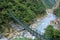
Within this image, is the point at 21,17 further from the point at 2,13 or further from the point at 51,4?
the point at 51,4

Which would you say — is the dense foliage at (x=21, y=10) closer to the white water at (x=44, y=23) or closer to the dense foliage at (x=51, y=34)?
the white water at (x=44, y=23)

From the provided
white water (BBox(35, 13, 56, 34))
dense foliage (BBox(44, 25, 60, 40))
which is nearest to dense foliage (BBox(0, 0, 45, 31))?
white water (BBox(35, 13, 56, 34))

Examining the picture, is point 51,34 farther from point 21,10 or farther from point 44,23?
point 44,23

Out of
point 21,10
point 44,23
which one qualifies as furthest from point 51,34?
point 44,23

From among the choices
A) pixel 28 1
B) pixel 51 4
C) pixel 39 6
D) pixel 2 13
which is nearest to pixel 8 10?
pixel 2 13

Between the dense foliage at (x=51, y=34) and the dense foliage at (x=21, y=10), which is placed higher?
the dense foliage at (x=21, y=10)

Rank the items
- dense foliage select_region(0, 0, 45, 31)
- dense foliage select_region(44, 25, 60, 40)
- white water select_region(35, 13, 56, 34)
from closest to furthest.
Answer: dense foliage select_region(44, 25, 60, 40), dense foliage select_region(0, 0, 45, 31), white water select_region(35, 13, 56, 34)

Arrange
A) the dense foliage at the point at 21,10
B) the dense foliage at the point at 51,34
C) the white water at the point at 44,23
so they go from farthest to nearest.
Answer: the white water at the point at 44,23 < the dense foliage at the point at 21,10 < the dense foliage at the point at 51,34

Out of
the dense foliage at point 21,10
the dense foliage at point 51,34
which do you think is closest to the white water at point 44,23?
the dense foliage at point 21,10

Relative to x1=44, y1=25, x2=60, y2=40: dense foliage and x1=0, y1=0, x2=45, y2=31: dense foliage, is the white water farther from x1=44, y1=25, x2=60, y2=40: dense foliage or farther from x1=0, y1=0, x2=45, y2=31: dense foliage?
x1=44, y1=25, x2=60, y2=40: dense foliage
